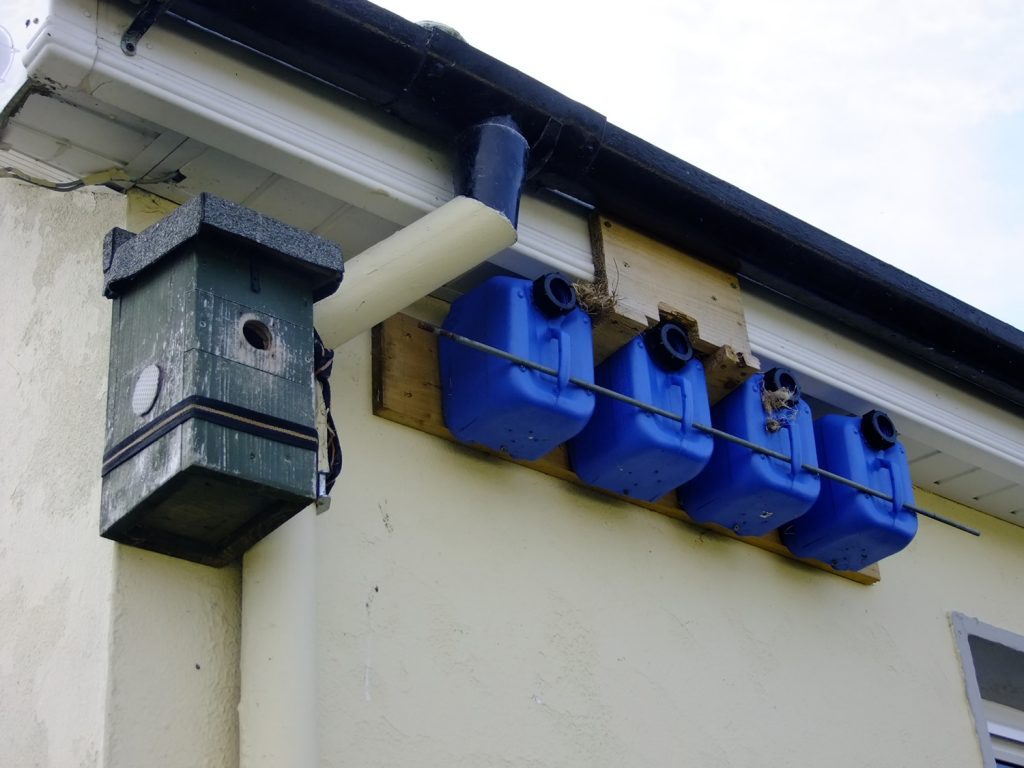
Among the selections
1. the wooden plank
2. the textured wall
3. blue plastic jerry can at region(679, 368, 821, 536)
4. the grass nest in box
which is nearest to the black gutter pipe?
the grass nest in box

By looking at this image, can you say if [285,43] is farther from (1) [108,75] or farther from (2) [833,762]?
(2) [833,762]

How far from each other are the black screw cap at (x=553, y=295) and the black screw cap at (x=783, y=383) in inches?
23.4

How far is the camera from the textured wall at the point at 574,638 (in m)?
2.72

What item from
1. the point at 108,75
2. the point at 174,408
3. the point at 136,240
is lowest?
the point at 174,408

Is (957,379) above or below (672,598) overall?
above

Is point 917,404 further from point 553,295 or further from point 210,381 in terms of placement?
point 210,381

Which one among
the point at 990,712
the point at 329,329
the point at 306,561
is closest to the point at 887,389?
the point at 990,712

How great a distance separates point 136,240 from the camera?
99.5 inches

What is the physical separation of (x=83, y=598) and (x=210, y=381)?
44cm

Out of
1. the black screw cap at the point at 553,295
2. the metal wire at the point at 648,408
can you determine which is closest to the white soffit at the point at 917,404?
the metal wire at the point at 648,408

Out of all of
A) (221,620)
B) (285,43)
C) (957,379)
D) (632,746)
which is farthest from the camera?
(957,379)

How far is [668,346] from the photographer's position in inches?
125

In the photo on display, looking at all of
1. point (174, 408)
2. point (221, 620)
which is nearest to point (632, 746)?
point (221, 620)

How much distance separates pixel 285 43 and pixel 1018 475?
2.38m
